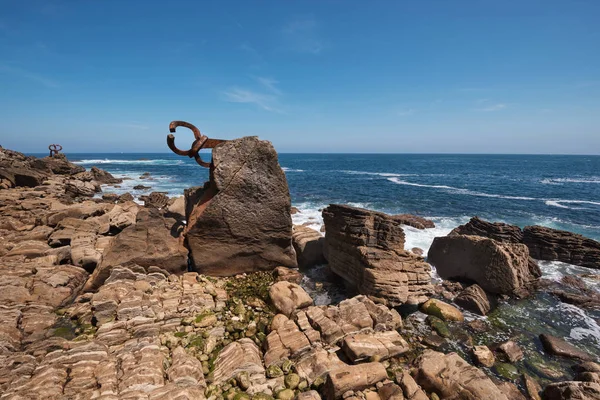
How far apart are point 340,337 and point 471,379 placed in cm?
325

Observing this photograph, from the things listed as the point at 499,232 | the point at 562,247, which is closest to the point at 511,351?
the point at 499,232

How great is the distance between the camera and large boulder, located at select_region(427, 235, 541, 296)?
12797mm

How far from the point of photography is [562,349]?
30.8 ft

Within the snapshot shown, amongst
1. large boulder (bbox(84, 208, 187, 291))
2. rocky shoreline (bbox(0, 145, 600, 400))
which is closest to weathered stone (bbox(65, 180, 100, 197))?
rocky shoreline (bbox(0, 145, 600, 400))

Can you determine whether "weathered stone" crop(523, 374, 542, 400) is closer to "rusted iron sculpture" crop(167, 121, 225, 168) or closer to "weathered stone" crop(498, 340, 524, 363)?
"weathered stone" crop(498, 340, 524, 363)

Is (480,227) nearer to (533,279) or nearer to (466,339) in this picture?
(533,279)

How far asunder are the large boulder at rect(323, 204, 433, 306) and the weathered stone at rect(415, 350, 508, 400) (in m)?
3.27

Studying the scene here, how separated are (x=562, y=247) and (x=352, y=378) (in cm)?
1820

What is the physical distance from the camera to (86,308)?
359 inches

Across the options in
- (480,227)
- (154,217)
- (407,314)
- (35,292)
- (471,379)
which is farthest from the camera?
(480,227)

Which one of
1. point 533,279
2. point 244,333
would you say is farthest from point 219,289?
point 533,279

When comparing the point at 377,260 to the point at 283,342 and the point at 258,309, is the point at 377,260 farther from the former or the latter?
the point at 283,342

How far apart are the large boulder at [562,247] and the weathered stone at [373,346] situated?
15.2 metres

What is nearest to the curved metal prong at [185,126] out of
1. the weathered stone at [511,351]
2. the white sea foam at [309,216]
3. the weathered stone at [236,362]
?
the weathered stone at [236,362]
